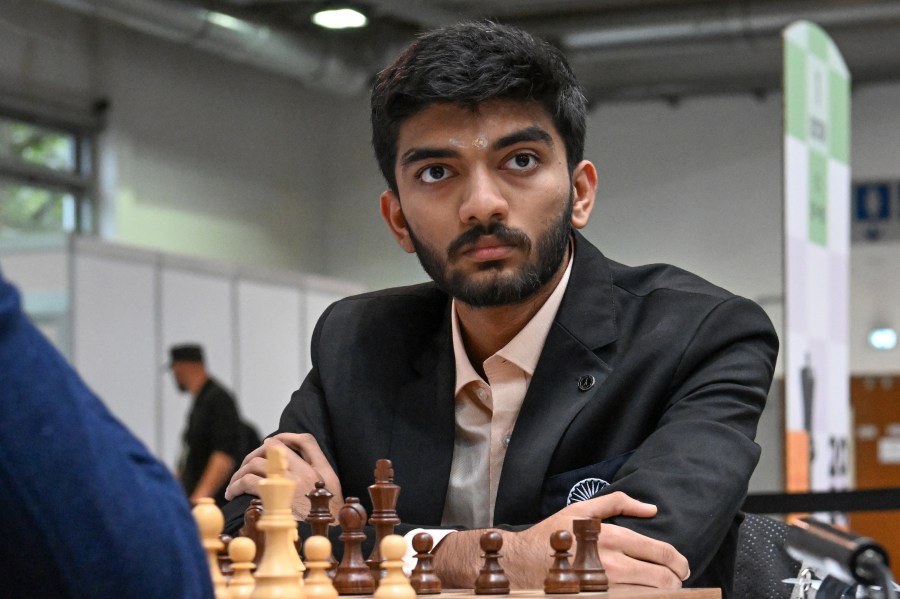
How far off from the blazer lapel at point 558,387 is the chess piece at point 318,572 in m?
0.71

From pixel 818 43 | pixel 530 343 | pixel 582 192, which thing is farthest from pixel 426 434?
pixel 818 43

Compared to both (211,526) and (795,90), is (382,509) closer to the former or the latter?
(211,526)

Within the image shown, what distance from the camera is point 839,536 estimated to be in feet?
3.05

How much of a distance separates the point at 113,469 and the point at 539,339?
1.18 m

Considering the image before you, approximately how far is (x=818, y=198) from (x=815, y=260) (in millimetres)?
215

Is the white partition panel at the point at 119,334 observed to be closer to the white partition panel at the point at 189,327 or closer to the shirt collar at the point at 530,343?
the white partition panel at the point at 189,327

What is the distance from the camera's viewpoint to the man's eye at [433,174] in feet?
6.00

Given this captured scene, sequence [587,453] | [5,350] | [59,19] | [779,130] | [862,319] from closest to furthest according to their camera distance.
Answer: [5,350] < [587,453] < [59,19] < [862,319] < [779,130]

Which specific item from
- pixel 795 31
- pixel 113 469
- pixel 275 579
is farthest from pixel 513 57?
pixel 795 31

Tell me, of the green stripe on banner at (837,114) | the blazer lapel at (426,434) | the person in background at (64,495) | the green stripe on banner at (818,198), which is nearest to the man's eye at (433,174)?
the blazer lapel at (426,434)

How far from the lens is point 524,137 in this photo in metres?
1.79

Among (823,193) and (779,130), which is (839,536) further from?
(779,130)

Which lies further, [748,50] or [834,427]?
[748,50]

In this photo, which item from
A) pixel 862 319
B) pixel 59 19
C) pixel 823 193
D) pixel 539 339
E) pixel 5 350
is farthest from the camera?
pixel 862 319
